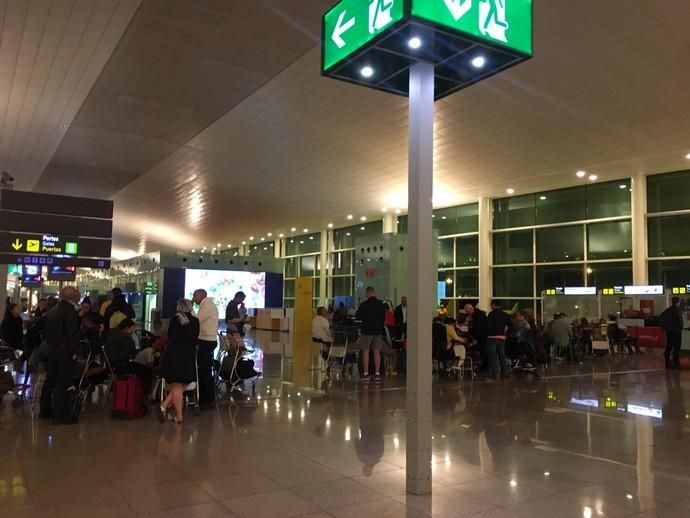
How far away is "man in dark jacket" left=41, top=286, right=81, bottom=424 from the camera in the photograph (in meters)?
5.76

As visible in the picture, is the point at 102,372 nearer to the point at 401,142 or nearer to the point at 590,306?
the point at 401,142

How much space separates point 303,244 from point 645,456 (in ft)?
107

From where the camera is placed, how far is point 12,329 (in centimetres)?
831

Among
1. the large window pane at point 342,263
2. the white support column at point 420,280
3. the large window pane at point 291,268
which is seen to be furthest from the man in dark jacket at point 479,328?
the large window pane at point 291,268

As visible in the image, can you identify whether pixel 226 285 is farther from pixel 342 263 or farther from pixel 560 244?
pixel 560 244

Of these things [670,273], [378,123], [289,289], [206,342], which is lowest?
[206,342]

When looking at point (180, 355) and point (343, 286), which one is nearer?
point (180, 355)

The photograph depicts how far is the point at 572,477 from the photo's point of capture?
14.0ft

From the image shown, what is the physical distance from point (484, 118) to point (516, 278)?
9.77m

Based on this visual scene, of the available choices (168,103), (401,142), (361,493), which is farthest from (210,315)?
(401,142)

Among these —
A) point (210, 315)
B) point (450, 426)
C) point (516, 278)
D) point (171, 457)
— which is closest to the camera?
point (171, 457)

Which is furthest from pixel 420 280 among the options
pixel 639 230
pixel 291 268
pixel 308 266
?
pixel 291 268

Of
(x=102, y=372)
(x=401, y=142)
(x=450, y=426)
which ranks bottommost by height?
(x=450, y=426)

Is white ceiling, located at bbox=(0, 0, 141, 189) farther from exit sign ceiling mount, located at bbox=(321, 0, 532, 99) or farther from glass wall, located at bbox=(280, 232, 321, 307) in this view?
glass wall, located at bbox=(280, 232, 321, 307)
